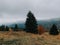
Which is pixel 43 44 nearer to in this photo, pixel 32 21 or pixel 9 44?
pixel 9 44

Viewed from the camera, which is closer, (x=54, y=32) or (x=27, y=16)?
(x=27, y=16)

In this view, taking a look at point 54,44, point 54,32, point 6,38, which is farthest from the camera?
point 54,32

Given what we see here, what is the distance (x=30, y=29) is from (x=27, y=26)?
44.8 inches

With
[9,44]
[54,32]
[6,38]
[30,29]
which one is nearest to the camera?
[9,44]

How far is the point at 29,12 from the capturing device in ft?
164

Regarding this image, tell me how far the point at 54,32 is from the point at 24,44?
4662 cm

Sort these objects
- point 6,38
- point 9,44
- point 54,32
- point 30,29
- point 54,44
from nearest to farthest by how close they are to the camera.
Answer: point 9,44
point 6,38
point 54,44
point 30,29
point 54,32

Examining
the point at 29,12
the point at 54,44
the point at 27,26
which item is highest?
the point at 29,12

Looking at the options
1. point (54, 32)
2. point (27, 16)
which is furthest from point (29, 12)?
point (54, 32)

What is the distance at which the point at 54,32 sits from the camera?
2579 inches

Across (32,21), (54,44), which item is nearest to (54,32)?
(32,21)

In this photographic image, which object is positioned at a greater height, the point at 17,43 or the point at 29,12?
the point at 29,12

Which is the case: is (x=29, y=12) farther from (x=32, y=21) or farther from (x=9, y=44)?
(x=9, y=44)

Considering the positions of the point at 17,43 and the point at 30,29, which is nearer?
the point at 17,43
